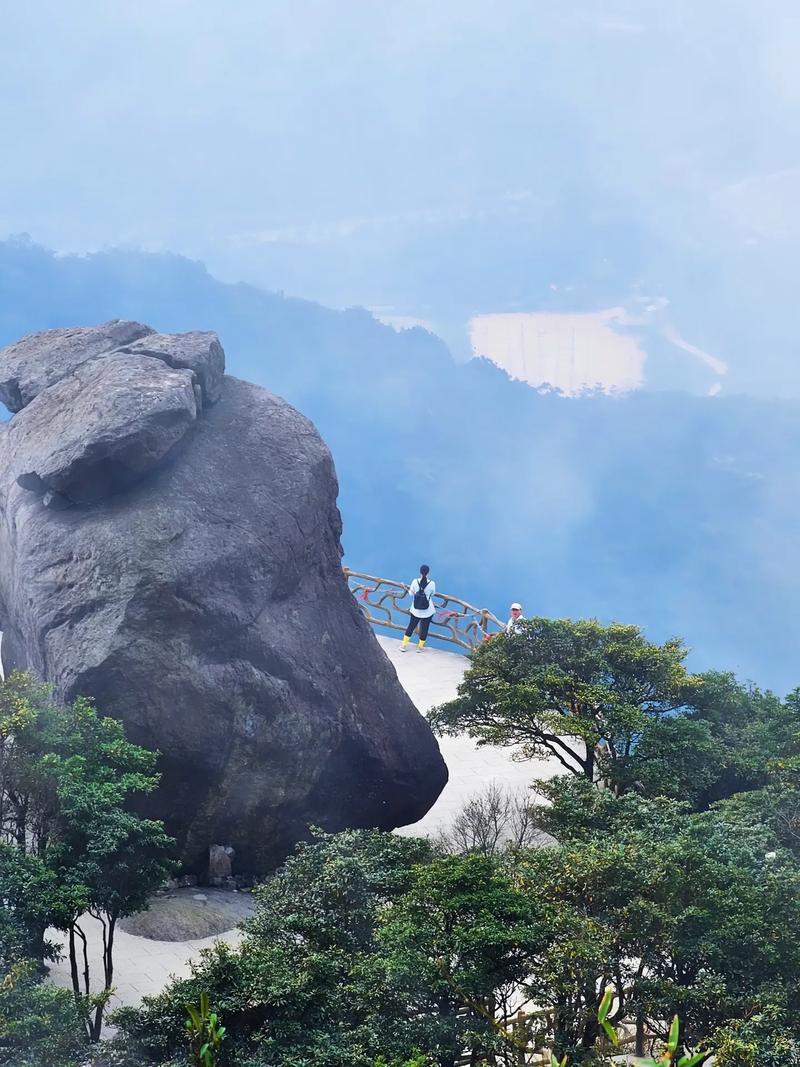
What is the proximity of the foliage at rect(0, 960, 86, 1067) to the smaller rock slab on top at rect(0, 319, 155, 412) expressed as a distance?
714 centimetres

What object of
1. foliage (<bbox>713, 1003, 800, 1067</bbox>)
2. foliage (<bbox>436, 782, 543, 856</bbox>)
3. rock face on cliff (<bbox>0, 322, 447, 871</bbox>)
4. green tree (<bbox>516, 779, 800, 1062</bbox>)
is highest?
rock face on cliff (<bbox>0, 322, 447, 871</bbox>)

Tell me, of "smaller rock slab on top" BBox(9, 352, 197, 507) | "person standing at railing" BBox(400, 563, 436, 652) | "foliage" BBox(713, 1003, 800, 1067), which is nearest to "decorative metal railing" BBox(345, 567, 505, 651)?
"person standing at railing" BBox(400, 563, 436, 652)

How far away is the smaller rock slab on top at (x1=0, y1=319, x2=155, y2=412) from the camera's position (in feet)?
40.0

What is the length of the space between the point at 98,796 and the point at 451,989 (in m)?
2.70

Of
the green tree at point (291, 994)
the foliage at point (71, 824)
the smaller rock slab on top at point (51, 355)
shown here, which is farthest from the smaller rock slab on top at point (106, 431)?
the green tree at point (291, 994)

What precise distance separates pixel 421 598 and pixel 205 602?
7487mm

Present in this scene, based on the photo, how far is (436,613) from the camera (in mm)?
17984

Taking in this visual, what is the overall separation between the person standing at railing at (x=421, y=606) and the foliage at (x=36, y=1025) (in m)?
10.7

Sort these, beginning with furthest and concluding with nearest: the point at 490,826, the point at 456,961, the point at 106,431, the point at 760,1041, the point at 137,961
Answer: the point at 490,826 → the point at 106,431 → the point at 137,961 → the point at 456,961 → the point at 760,1041

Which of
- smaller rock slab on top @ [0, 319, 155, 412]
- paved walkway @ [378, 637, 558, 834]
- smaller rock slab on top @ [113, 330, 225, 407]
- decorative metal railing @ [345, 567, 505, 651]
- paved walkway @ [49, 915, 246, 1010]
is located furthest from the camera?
decorative metal railing @ [345, 567, 505, 651]

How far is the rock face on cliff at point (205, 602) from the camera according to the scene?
9.67 metres

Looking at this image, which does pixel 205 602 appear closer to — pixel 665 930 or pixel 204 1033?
pixel 204 1033

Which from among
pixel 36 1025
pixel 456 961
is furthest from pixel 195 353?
pixel 36 1025

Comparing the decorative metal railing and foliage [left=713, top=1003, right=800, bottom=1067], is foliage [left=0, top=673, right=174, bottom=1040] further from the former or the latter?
the decorative metal railing
